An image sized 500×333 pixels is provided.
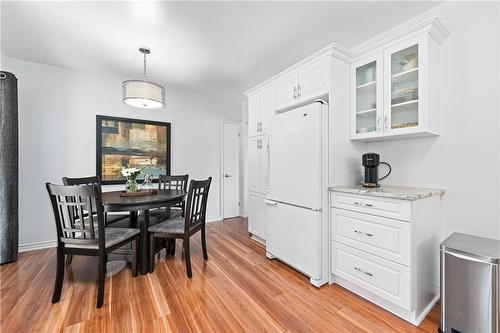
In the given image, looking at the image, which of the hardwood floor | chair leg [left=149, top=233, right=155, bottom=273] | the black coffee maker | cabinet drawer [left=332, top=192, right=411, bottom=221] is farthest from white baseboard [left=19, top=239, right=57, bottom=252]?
the black coffee maker

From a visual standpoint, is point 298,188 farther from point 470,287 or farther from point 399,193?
point 470,287

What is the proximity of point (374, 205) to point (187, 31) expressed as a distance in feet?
7.89

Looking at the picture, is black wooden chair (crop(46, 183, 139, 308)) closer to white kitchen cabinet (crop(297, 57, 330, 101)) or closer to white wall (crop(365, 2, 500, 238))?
white kitchen cabinet (crop(297, 57, 330, 101))

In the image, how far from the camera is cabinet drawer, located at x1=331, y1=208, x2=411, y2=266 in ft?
5.09

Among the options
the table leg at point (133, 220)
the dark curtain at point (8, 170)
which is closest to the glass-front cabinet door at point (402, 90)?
the table leg at point (133, 220)

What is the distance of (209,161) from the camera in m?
4.27

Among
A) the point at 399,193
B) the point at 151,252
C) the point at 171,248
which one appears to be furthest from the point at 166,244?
the point at 399,193

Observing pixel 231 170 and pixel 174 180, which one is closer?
pixel 174 180

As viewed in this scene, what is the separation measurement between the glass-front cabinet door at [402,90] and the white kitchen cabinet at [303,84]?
0.54m

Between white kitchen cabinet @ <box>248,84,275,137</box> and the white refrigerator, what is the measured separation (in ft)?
1.35

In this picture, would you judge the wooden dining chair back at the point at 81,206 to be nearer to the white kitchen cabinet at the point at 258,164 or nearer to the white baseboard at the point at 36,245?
the white baseboard at the point at 36,245

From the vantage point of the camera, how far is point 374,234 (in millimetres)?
1717

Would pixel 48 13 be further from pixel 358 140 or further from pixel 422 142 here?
pixel 422 142

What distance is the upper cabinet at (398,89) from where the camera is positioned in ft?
5.74
